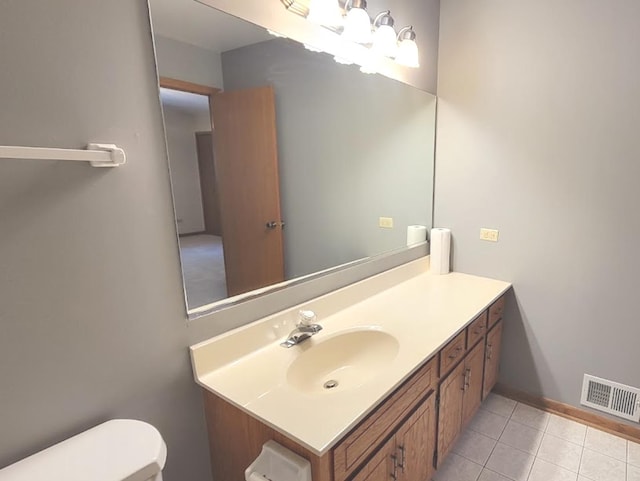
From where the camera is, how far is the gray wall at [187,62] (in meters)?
1.03

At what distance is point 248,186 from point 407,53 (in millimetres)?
1107

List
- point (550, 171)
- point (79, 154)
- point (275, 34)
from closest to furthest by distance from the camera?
1. point (79, 154)
2. point (275, 34)
3. point (550, 171)

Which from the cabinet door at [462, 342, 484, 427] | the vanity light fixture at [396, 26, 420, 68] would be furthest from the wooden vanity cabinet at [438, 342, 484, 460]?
the vanity light fixture at [396, 26, 420, 68]

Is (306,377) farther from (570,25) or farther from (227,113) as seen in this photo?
(570,25)

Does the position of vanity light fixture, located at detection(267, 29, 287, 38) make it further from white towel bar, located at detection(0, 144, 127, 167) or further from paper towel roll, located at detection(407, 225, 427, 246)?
paper towel roll, located at detection(407, 225, 427, 246)

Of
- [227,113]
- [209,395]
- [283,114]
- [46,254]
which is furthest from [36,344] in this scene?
[283,114]

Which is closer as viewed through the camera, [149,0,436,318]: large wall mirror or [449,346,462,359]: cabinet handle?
[149,0,436,318]: large wall mirror

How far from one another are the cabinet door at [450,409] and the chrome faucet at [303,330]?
0.60m

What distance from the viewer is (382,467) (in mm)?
1127

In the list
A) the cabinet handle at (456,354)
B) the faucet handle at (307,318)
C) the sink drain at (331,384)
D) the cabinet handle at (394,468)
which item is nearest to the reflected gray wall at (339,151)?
the faucet handle at (307,318)

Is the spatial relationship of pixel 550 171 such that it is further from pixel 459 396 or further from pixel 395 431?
pixel 395 431

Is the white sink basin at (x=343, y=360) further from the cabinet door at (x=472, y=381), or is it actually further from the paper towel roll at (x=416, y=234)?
the paper towel roll at (x=416, y=234)

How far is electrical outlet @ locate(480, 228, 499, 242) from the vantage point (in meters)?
2.11

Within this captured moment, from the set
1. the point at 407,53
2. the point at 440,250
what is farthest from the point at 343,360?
the point at 407,53
